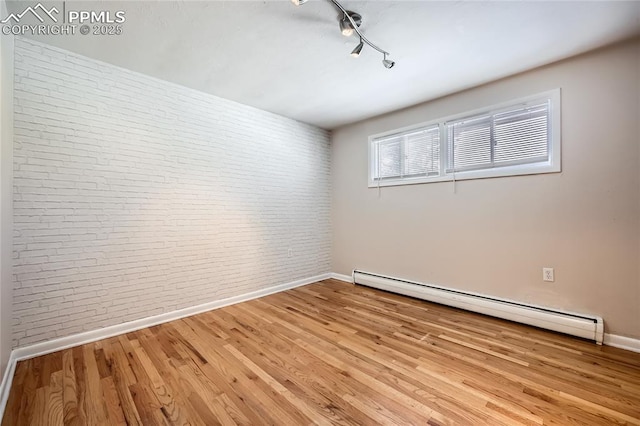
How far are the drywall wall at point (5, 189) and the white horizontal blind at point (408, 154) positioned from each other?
3.67m

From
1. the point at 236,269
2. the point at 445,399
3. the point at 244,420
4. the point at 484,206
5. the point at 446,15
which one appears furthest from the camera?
the point at 236,269

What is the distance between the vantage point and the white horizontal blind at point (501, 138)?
2.57 metres

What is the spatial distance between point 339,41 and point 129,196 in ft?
7.91

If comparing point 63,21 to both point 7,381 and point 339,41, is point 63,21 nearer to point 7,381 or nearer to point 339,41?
point 339,41

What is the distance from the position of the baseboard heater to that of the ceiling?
2.35 meters

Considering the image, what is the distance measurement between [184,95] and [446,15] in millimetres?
2650

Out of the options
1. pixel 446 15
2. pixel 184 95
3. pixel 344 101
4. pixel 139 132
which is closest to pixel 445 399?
pixel 446 15

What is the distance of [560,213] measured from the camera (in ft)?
7.97

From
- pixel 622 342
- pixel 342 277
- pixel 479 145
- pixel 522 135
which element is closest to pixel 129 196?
pixel 342 277

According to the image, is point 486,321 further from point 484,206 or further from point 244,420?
point 244,420

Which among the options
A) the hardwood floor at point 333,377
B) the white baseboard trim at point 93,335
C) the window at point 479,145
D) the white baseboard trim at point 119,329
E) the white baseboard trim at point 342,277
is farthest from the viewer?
the white baseboard trim at point 342,277

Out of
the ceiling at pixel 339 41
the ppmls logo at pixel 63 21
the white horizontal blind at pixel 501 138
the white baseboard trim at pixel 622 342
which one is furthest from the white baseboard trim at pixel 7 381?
the white baseboard trim at pixel 622 342

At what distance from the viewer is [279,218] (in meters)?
3.79

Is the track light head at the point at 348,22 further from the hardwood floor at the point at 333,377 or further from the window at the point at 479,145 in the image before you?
the hardwood floor at the point at 333,377
